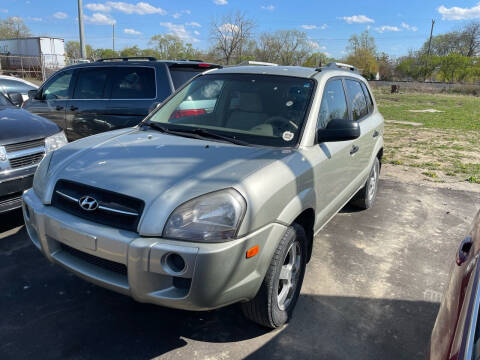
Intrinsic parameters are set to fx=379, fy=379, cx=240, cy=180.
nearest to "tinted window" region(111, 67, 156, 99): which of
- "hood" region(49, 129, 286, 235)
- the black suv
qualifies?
the black suv

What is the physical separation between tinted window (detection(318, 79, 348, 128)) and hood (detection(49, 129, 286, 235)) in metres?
0.73

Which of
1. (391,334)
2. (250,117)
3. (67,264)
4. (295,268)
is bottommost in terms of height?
(391,334)

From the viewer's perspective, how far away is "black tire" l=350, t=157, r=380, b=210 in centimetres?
495

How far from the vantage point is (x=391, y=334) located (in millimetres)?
2740

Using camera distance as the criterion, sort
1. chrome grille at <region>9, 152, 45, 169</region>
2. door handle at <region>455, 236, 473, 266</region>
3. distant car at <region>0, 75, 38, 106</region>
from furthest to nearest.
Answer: distant car at <region>0, 75, 38, 106</region>
chrome grille at <region>9, 152, 45, 169</region>
door handle at <region>455, 236, 473, 266</region>

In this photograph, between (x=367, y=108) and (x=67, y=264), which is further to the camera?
(x=367, y=108)

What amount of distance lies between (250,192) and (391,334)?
5.14 ft

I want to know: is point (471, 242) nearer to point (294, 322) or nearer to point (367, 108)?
point (294, 322)

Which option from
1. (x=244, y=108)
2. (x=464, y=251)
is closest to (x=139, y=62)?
(x=244, y=108)

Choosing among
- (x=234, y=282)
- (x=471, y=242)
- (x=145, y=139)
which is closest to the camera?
(x=471, y=242)

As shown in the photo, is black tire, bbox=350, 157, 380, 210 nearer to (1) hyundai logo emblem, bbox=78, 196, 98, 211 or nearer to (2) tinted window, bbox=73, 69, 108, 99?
(1) hyundai logo emblem, bbox=78, 196, 98, 211

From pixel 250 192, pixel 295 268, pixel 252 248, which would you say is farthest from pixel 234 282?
pixel 295 268

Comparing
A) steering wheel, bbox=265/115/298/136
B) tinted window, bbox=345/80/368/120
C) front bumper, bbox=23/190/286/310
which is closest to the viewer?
front bumper, bbox=23/190/286/310

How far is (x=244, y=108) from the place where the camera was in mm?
3332
